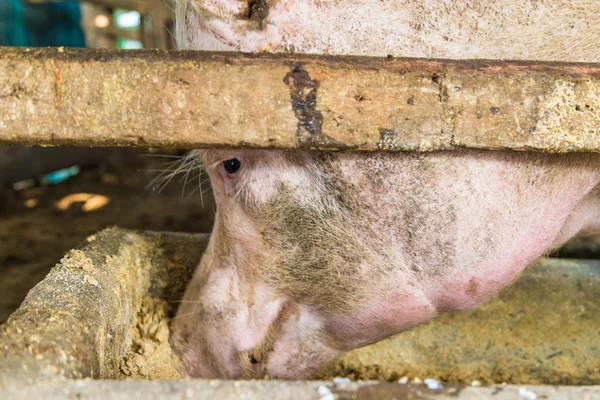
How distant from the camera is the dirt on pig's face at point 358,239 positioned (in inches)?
55.6

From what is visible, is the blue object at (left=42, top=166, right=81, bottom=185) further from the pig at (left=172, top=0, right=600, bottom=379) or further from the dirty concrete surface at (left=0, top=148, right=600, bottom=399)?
the pig at (left=172, top=0, right=600, bottom=379)

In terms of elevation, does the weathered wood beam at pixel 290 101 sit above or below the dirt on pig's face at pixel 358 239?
above

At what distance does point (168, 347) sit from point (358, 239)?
732mm

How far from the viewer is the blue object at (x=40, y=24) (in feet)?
21.0

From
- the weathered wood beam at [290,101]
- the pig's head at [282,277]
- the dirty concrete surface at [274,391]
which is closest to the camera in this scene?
the dirty concrete surface at [274,391]

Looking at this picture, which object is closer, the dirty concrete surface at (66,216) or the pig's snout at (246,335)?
the pig's snout at (246,335)

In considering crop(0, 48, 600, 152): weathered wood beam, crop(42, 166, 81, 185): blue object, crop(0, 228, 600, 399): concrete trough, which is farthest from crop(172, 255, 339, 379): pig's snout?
crop(42, 166, 81, 185): blue object

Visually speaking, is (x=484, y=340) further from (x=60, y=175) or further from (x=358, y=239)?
(x=60, y=175)

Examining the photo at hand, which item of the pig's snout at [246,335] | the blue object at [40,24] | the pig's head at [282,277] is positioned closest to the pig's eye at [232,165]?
the pig's head at [282,277]

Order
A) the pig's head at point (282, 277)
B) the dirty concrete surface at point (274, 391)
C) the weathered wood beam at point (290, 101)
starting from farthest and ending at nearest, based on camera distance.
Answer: the pig's head at point (282, 277) → the weathered wood beam at point (290, 101) → the dirty concrete surface at point (274, 391)

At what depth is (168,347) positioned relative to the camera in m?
1.87

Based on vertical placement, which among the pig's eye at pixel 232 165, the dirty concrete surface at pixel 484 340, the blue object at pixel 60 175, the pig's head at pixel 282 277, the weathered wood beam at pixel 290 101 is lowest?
the blue object at pixel 60 175

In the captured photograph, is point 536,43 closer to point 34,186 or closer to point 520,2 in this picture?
point 520,2

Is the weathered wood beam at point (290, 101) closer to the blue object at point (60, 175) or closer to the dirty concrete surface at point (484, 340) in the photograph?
the dirty concrete surface at point (484, 340)
